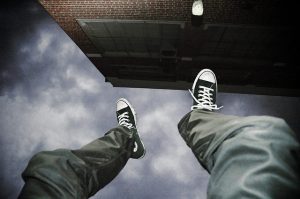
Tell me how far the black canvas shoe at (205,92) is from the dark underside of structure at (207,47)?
1.96 m

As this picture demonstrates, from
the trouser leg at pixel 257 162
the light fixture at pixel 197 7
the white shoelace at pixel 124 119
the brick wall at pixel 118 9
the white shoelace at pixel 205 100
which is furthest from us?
the brick wall at pixel 118 9

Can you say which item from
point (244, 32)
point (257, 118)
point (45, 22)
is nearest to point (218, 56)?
point (244, 32)

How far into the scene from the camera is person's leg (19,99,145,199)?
1.04 m

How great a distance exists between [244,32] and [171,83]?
206 cm

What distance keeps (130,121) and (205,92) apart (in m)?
0.92

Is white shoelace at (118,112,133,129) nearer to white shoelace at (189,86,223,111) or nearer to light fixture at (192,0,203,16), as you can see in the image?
white shoelace at (189,86,223,111)

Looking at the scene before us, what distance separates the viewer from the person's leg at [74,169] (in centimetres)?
104

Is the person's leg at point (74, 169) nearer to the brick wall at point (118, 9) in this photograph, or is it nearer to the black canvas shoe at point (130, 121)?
the black canvas shoe at point (130, 121)

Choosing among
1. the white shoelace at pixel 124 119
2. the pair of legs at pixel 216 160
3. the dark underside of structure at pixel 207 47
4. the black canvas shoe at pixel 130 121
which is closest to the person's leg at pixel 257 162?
the pair of legs at pixel 216 160

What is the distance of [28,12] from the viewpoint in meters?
4.06

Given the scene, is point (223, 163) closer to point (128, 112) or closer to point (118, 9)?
point (128, 112)

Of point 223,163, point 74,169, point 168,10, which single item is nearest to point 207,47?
point 168,10

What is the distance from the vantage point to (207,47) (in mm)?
5117

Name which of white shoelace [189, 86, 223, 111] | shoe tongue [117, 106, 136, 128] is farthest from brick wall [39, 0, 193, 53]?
white shoelace [189, 86, 223, 111]
